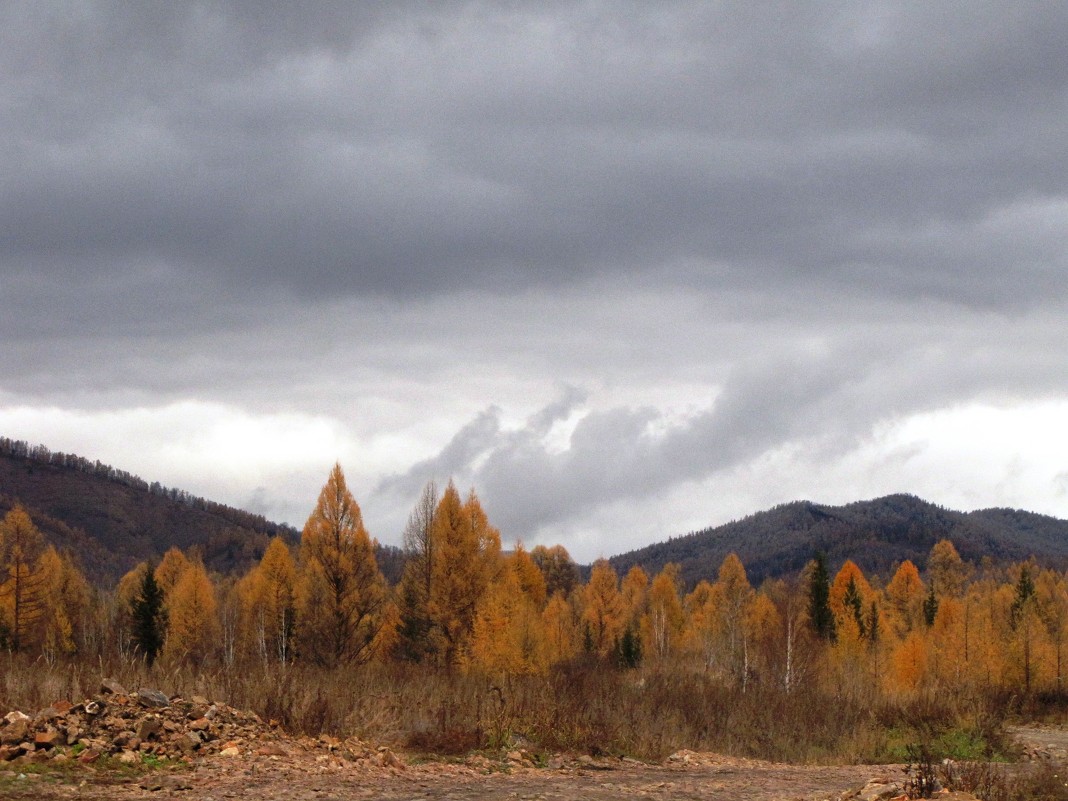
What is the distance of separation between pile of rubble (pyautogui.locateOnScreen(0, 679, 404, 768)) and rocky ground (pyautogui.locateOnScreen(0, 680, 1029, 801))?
0.02 m

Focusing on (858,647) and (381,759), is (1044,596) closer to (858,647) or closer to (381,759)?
(858,647)

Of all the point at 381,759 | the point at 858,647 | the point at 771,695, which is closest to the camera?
the point at 381,759

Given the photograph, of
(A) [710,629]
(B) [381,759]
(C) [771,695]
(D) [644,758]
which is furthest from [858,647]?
(B) [381,759]

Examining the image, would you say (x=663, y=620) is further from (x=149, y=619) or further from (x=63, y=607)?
(x=63, y=607)

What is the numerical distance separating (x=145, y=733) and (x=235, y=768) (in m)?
1.60

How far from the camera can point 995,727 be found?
29.4 m

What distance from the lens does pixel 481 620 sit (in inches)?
1688

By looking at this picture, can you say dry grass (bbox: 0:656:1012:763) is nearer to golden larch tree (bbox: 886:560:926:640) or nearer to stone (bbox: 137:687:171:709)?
stone (bbox: 137:687:171:709)

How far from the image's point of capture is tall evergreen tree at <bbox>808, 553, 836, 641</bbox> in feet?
242

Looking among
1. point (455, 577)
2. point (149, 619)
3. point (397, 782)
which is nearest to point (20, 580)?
point (149, 619)

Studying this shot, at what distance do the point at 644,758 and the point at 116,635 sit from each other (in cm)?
7598

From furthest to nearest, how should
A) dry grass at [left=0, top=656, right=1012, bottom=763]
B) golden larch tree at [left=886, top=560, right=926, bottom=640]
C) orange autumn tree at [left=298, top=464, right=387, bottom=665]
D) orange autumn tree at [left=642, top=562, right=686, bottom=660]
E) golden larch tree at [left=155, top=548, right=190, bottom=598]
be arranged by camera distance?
golden larch tree at [left=886, top=560, right=926, bottom=640], golden larch tree at [left=155, top=548, right=190, bottom=598], orange autumn tree at [left=642, top=562, right=686, bottom=660], orange autumn tree at [left=298, top=464, right=387, bottom=665], dry grass at [left=0, top=656, right=1012, bottom=763]

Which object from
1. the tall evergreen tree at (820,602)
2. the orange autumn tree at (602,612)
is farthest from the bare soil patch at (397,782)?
the orange autumn tree at (602,612)

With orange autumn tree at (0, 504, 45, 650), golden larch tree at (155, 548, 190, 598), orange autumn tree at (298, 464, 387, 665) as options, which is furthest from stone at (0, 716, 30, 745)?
golden larch tree at (155, 548, 190, 598)
